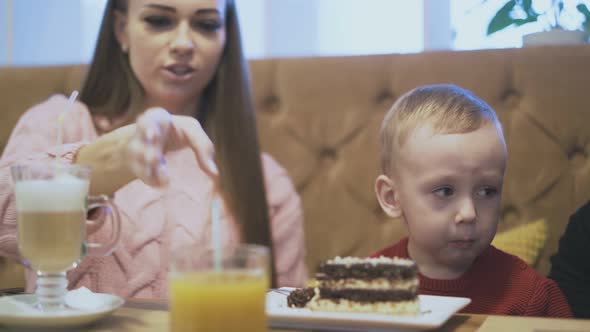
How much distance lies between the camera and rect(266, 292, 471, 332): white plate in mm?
967

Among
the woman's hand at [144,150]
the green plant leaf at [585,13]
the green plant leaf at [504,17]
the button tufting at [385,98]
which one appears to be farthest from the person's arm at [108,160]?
the green plant leaf at [585,13]

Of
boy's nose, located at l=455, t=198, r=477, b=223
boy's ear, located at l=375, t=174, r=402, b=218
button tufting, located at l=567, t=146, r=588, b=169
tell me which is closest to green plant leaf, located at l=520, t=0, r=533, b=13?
button tufting, located at l=567, t=146, r=588, b=169

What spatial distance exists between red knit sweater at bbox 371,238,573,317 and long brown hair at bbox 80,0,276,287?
31.0 inches

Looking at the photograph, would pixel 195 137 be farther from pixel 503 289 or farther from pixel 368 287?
pixel 503 289

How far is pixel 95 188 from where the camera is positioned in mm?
1740

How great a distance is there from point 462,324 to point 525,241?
102cm

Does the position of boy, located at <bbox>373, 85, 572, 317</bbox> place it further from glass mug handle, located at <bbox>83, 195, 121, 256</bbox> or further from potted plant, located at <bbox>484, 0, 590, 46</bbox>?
potted plant, located at <bbox>484, 0, 590, 46</bbox>

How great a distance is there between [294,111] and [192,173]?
41cm

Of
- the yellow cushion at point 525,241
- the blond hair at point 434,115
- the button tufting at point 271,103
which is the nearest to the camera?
the blond hair at point 434,115

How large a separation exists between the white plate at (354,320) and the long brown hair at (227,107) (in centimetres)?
113

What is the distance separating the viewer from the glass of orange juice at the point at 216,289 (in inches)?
30.2

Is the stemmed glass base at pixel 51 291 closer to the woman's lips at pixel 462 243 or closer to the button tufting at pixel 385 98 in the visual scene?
the woman's lips at pixel 462 243

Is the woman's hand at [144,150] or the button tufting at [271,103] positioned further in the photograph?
the button tufting at [271,103]

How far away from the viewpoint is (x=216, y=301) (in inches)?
30.2
